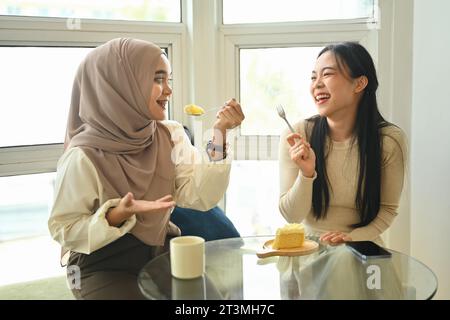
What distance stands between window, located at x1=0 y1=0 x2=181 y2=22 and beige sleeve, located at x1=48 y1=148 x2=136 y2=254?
76 cm

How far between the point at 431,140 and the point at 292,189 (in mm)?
596

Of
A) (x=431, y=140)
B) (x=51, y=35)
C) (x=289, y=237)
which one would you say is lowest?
(x=289, y=237)

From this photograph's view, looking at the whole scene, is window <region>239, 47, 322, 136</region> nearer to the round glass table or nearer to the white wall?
the white wall

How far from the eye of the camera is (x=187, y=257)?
1170mm

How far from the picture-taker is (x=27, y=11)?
188 cm

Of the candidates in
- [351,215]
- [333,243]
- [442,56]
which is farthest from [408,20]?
[333,243]

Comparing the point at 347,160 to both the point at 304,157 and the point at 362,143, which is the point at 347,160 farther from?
the point at 304,157

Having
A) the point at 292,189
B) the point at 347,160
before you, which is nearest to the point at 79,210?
the point at 292,189

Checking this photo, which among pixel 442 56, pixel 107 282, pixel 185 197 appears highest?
pixel 442 56

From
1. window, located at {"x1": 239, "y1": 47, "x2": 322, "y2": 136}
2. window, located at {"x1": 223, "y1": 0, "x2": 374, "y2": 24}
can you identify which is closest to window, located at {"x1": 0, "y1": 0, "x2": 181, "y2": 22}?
window, located at {"x1": 223, "y1": 0, "x2": 374, "y2": 24}

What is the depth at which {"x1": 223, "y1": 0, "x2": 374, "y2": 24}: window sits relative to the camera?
2.11 m

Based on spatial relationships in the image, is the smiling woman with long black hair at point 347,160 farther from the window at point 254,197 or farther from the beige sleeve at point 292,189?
the window at point 254,197
